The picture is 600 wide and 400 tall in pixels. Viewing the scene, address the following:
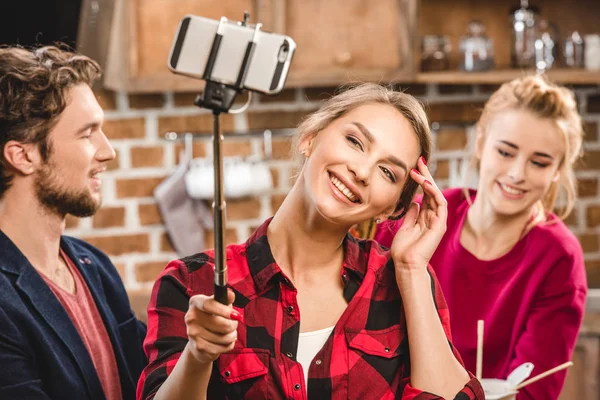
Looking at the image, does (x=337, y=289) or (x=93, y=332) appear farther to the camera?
(x=93, y=332)

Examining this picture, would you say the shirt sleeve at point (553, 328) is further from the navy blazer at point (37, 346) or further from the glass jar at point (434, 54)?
the glass jar at point (434, 54)

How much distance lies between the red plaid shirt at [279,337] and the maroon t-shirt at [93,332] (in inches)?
14.3

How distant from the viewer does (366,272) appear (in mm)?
1375

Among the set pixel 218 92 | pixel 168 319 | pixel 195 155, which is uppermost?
pixel 218 92

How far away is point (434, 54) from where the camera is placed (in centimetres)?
275

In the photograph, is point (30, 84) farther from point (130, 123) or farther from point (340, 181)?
point (130, 123)

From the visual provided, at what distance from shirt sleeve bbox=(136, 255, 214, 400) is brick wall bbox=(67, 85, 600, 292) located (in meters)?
1.58

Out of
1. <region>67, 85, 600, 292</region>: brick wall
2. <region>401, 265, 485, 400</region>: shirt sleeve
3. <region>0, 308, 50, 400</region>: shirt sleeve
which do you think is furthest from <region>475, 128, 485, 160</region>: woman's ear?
<region>0, 308, 50, 400</region>: shirt sleeve

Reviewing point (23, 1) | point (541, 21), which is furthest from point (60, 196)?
point (541, 21)

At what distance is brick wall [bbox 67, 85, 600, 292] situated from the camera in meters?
2.80

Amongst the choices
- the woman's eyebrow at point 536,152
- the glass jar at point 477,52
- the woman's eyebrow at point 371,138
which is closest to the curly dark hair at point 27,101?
the woman's eyebrow at point 371,138

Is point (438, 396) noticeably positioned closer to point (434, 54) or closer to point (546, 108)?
point (546, 108)

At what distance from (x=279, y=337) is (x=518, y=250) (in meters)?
0.93

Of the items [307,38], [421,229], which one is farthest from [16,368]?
[307,38]
